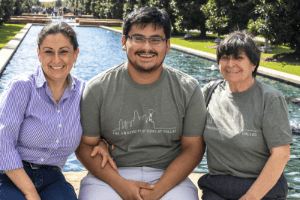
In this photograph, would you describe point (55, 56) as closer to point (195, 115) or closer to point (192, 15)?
point (195, 115)

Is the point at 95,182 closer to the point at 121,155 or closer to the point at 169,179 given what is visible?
the point at 121,155

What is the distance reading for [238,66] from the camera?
147 inches

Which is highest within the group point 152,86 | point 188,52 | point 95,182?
point 152,86

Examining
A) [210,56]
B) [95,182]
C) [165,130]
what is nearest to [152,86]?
[165,130]

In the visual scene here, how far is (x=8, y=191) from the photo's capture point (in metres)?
3.47

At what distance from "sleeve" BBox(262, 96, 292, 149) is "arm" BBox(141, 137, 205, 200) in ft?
1.84

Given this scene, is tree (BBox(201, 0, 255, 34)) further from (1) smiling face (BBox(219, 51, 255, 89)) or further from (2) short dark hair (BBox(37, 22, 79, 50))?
(2) short dark hair (BBox(37, 22, 79, 50))

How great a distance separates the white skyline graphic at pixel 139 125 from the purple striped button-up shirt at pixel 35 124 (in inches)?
13.7

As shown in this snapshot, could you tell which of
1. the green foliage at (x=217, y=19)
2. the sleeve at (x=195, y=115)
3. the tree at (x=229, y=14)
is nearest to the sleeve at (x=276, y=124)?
the sleeve at (x=195, y=115)

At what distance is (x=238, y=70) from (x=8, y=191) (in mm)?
1933

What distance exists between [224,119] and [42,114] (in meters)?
1.38

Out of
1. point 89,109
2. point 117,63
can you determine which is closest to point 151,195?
point 89,109

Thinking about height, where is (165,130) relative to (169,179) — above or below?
above

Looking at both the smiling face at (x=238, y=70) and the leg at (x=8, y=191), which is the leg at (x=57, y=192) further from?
the smiling face at (x=238, y=70)
